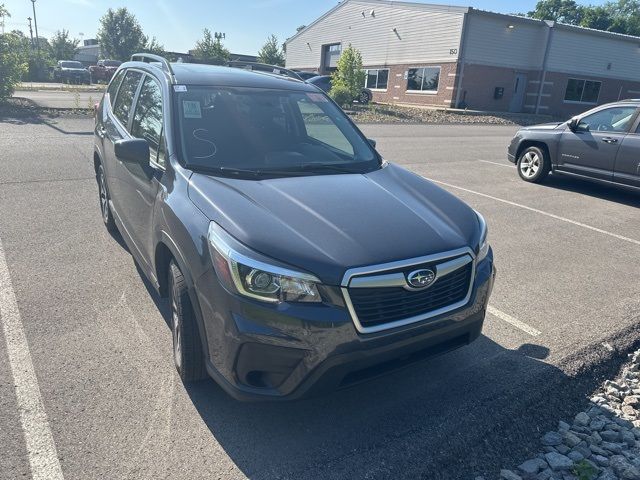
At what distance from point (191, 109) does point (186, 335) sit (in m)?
1.69

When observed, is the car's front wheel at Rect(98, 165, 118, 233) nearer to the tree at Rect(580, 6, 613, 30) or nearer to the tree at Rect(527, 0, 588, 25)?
the tree at Rect(580, 6, 613, 30)

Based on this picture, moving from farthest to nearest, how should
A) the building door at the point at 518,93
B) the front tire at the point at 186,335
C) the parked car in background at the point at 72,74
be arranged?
the parked car in background at the point at 72,74, the building door at the point at 518,93, the front tire at the point at 186,335

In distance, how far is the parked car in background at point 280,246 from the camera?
8.16 ft

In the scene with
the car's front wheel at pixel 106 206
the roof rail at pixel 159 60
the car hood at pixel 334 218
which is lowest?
the car's front wheel at pixel 106 206

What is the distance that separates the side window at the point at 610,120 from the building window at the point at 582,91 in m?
30.0

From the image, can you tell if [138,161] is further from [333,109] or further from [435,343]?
[435,343]

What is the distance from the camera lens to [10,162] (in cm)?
900

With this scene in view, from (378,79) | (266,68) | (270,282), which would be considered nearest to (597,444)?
(270,282)

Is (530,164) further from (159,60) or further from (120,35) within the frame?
(120,35)

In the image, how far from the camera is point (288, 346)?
2467mm

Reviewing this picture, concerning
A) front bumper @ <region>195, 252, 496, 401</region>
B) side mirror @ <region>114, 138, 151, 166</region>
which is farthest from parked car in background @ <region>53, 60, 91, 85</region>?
front bumper @ <region>195, 252, 496, 401</region>

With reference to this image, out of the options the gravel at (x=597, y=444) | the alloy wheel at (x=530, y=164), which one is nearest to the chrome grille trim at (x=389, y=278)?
the gravel at (x=597, y=444)

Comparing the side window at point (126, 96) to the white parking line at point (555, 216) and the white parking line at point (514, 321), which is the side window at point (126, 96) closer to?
the white parking line at point (514, 321)

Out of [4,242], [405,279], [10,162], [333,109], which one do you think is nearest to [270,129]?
[333,109]
